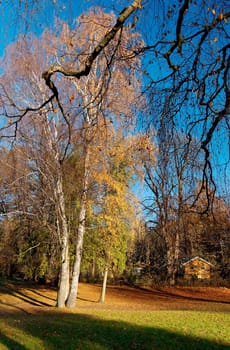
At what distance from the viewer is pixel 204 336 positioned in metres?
7.27

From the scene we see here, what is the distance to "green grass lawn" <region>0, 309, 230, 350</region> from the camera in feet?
20.9

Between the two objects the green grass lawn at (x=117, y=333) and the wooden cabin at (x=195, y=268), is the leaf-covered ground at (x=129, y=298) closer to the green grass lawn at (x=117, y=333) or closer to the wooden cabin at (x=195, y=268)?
the wooden cabin at (x=195, y=268)

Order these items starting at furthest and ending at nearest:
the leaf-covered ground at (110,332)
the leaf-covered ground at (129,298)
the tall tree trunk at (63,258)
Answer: the leaf-covered ground at (129,298) → the tall tree trunk at (63,258) → the leaf-covered ground at (110,332)

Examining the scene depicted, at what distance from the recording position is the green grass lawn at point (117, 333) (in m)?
6.38

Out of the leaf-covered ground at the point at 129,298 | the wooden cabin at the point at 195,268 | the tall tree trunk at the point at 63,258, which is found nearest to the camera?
the tall tree trunk at the point at 63,258

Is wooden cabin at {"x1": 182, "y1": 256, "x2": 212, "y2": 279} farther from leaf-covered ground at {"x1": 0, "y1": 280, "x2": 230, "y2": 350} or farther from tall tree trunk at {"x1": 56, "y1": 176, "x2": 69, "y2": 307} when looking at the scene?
leaf-covered ground at {"x1": 0, "y1": 280, "x2": 230, "y2": 350}

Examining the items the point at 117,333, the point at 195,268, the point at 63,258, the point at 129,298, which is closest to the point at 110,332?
the point at 117,333

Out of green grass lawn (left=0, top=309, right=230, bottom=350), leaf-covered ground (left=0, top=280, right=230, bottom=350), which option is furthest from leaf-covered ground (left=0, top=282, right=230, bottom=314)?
green grass lawn (left=0, top=309, right=230, bottom=350)

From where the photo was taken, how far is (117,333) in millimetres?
7523

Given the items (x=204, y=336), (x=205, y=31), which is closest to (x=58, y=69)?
(x=205, y=31)

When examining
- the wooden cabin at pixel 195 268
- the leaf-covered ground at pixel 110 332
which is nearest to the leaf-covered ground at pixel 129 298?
the wooden cabin at pixel 195 268

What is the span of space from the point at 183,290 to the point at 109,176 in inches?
484

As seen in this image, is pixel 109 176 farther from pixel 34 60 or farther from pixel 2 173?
pixel 34 60

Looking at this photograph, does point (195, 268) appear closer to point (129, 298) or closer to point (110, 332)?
point (129, 298)
